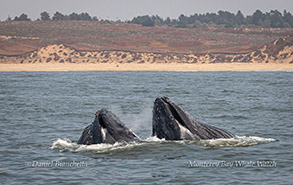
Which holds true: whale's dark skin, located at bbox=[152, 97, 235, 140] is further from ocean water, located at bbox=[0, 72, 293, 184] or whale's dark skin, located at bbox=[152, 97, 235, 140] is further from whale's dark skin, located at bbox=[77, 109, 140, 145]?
whale's dark skin, located at bbox=[77, 109, 140, 145]

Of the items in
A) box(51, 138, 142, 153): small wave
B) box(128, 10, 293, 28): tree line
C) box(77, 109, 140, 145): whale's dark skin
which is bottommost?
box(51, 138, 142, 153): small wave

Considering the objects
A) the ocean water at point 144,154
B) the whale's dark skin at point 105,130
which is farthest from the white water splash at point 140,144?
the whale's dark skin at point 105,130

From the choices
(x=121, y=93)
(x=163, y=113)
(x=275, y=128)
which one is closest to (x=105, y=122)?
(x=163, y=113)

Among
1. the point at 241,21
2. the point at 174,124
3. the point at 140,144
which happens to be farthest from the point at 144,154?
the point at 241,21

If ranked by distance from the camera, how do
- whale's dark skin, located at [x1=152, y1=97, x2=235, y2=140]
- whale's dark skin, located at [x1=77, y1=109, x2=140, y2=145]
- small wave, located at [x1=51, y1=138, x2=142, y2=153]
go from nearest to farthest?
1. whale's dark skin, located at [x1=77, y1=109, x2=140, y2=145]
2. whale's dark skin, located at [x1=152, y1=97, x2=235, y2=140]
3. small wave, located at [x1=51, y1=138, x2=142, y2=153]

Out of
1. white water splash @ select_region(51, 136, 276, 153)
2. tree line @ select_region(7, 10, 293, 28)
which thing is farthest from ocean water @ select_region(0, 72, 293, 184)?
tree line @ select_region(7, 10, 293, 28)

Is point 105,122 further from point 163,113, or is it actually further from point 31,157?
point 31,157
